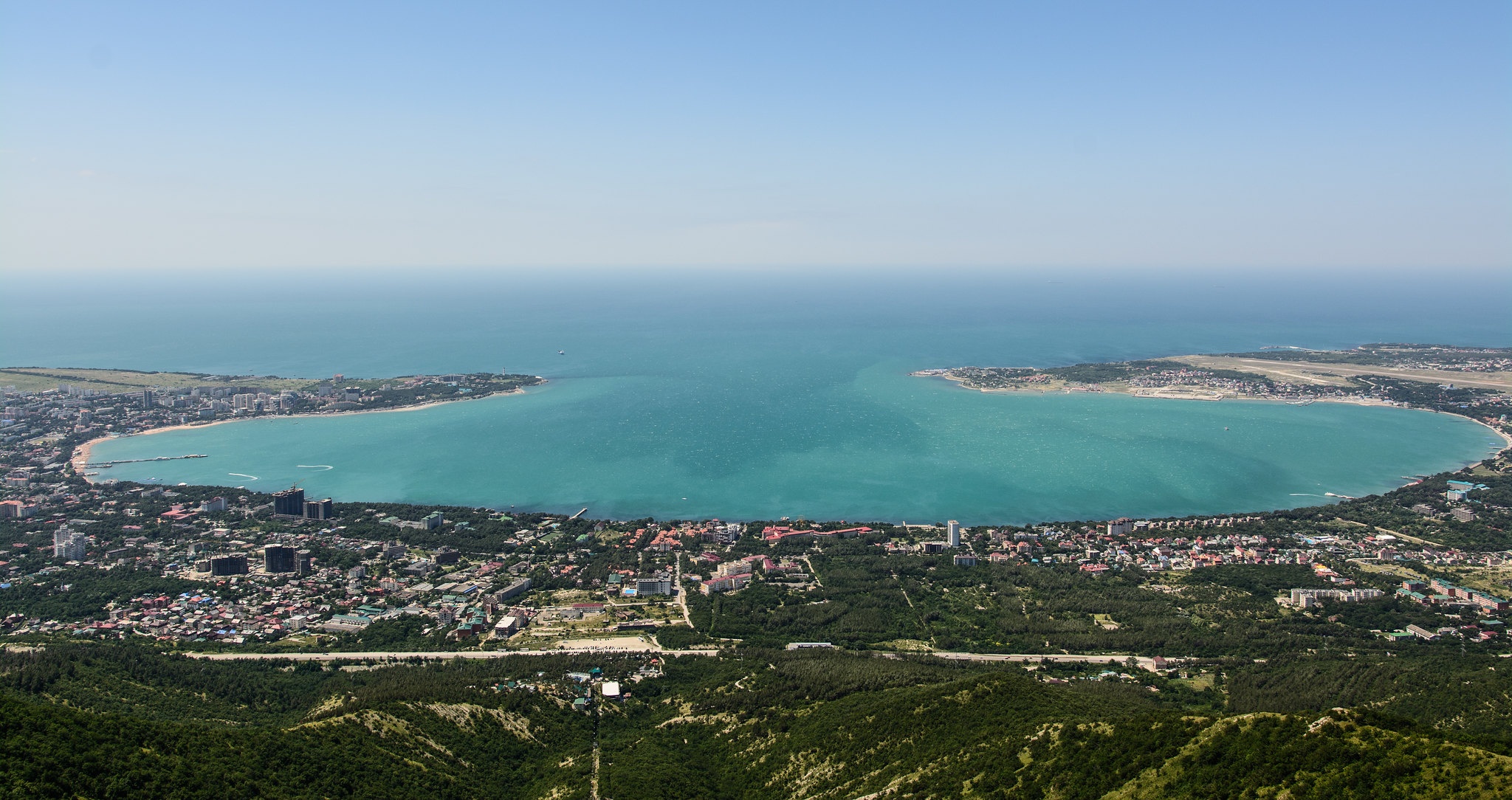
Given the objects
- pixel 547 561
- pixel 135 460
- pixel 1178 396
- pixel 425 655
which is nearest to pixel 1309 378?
pixel 1178 396

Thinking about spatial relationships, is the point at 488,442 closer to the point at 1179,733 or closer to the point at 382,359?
the point at 382,359

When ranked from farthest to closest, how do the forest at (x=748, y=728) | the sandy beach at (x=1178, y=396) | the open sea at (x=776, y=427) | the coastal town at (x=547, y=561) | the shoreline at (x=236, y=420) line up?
the sandy beach at (x=1178, y=396)
the shoreline at (x=236, y=420)
the open sea at (x=776, y=427)
the coastal town at (x=547, y=561)
the forest at (x=748, y=728)

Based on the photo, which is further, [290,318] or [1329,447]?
[290,318]

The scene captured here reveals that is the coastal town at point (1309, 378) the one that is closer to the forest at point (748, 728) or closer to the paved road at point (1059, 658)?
the paved road at point (1059, 658)

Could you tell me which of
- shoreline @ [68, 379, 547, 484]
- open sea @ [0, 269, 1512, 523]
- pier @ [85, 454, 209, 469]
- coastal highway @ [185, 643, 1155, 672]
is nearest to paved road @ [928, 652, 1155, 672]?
coastal highway @ [185, 643, 1155, 672]

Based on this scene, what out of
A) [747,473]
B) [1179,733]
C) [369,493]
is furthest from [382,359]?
[1179,733]

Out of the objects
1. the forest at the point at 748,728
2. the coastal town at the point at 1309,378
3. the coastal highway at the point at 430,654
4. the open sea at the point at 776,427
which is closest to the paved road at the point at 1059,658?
the forest at the point at 748,728
